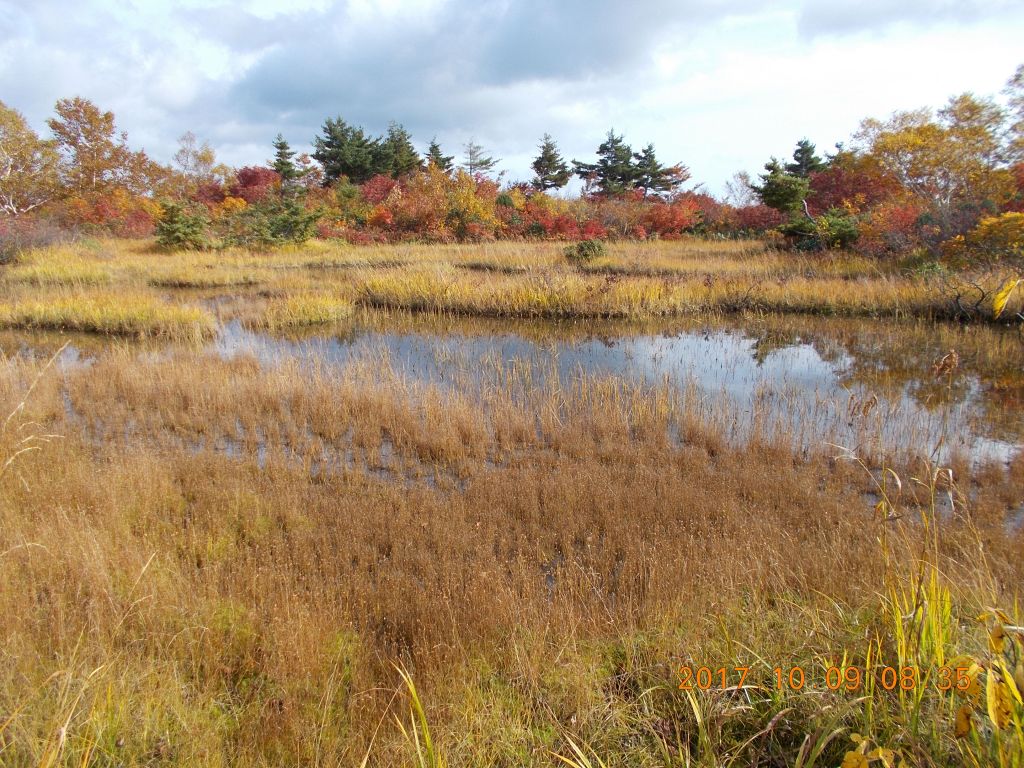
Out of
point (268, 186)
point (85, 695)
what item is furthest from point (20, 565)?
point (268, 186)

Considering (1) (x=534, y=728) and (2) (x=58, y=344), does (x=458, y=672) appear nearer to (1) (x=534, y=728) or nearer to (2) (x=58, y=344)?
(1) (x=534, y=728)

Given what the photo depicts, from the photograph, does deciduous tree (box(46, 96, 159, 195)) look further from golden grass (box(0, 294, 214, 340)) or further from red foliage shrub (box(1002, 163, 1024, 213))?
red foliage shrub (box(1002, 163, 1024, 213))

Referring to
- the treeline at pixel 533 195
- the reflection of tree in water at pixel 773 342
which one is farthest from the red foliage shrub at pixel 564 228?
the reflection of tree in water at pixel 773 342

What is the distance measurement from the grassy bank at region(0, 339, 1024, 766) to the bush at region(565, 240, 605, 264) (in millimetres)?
13156

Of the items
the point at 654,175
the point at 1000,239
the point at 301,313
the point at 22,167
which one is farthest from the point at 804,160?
the point at 22,167

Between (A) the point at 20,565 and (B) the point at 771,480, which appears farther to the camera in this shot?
(B) the point at 771,480

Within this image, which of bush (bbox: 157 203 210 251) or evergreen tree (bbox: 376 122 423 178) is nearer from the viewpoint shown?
bush (bbox: 157 203 210 251)

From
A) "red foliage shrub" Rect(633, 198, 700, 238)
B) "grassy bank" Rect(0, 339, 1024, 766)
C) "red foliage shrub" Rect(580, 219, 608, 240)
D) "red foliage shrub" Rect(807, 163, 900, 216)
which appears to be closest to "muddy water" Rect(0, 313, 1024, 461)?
"grassy bank" Rect(0, 339, 1024, 766)

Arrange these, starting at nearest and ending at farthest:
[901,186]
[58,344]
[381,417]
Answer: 1. [381,417]
2. [58,344]
3. [901,186]

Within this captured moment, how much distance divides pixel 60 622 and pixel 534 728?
2.15 metres

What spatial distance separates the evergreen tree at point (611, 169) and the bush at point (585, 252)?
20.9 metres

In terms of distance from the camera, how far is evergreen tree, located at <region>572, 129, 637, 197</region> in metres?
39.1

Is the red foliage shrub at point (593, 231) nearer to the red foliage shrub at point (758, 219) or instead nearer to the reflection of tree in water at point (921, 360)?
the red foliage shrub at point (758, 219)

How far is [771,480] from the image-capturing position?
4574 millimetres
